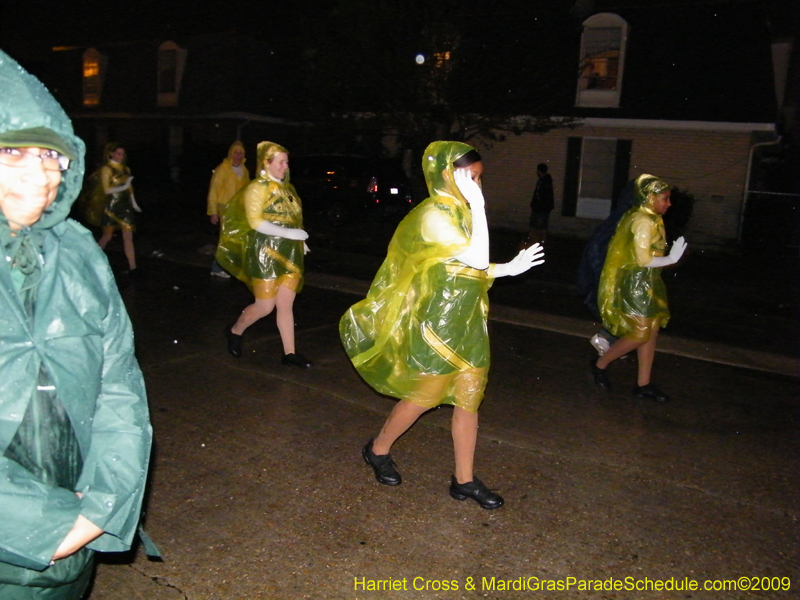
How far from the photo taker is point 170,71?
90.0ft

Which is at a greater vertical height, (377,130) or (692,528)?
(377,130)

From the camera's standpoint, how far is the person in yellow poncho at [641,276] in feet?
17.9

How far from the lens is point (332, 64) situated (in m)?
14.8

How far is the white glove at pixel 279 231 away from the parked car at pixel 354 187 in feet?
37.1

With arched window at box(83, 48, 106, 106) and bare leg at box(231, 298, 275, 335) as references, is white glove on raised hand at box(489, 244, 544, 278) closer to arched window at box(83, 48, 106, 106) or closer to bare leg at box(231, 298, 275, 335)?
bare leg at box(231, 298, 275, 335)

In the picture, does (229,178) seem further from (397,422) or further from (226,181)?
(397,422)

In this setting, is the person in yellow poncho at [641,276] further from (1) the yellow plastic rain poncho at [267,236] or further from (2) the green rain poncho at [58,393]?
(2) the green rain poncho at [58,393]

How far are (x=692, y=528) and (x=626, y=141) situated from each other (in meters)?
15.1

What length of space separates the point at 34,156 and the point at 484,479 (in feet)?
10.8

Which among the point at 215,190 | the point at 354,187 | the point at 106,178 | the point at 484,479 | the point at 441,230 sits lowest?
the point at 484,479

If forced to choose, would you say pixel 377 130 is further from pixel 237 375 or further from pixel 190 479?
pixel 190 479

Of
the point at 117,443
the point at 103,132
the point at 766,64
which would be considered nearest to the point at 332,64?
the point at 766,64

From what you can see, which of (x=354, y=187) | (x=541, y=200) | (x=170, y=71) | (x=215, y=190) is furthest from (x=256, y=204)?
(x=170, y=71)

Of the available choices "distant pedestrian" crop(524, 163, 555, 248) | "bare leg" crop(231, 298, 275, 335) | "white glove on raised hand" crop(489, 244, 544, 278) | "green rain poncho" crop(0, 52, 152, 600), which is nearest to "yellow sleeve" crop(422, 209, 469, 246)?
"white glove on raised hand" crop(489, 244, 544, 278)
